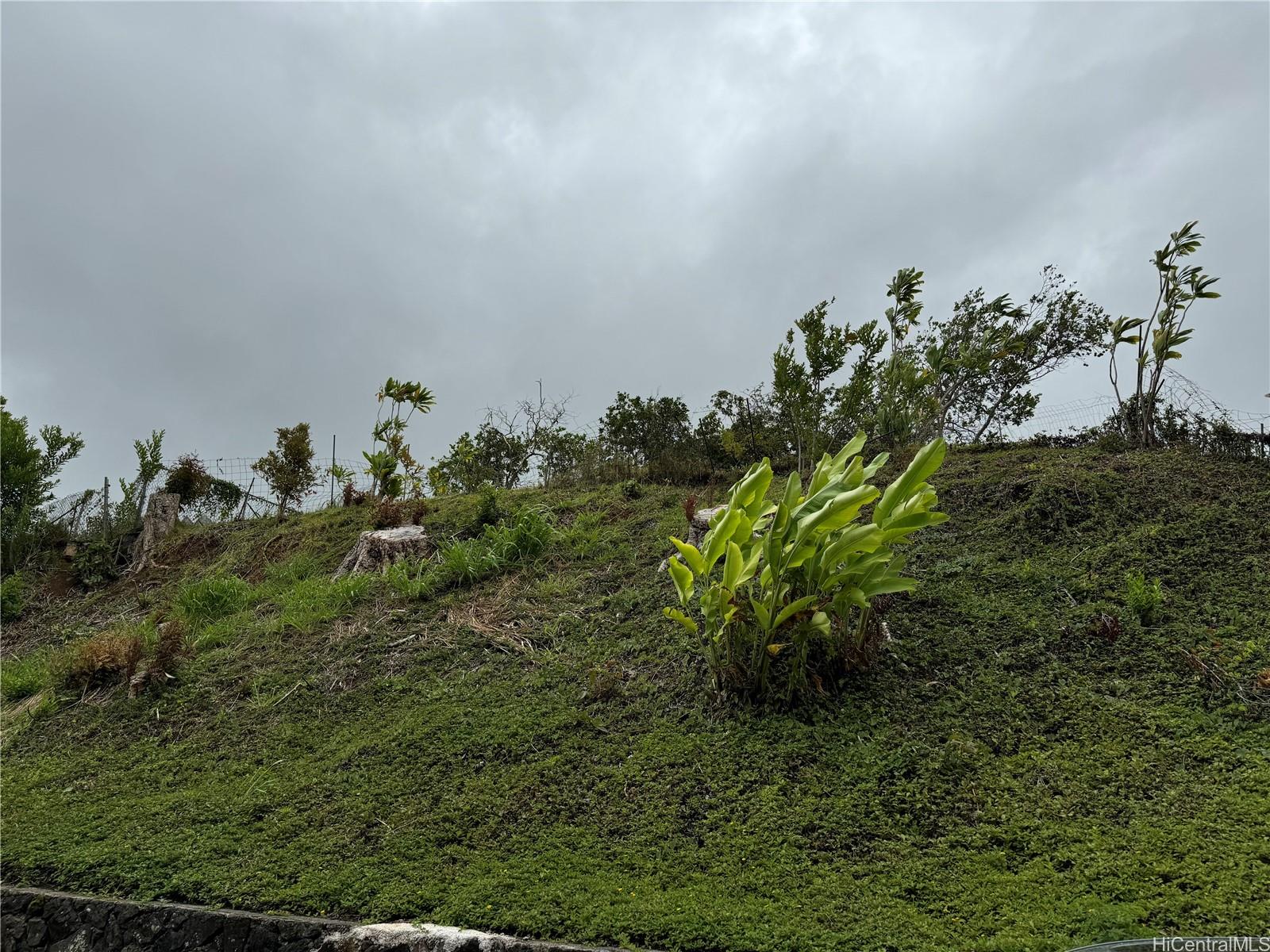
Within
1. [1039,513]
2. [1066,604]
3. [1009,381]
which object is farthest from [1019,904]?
[1009,381]

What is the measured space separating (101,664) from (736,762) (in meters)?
4.92

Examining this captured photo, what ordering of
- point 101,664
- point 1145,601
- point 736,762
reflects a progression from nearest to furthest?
point 736,762, point 1145,601, point 101,664

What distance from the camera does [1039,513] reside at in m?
4.94

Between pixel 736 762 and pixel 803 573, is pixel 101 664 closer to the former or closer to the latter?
pixel 736 762

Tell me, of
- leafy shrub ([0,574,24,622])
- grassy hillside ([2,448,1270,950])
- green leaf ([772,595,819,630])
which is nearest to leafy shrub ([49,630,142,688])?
grassy hillside ([2,448,1270,950])

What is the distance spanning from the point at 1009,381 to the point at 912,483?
10064mm

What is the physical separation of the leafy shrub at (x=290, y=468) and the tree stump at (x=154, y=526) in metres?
1.24

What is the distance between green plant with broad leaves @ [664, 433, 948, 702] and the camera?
320cm

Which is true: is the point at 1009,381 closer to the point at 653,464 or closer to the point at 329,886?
the point at 653,464

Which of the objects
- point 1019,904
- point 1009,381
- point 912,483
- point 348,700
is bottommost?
point 1019,904

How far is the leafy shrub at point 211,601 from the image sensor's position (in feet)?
21.2

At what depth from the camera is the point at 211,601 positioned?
6613 millimetres

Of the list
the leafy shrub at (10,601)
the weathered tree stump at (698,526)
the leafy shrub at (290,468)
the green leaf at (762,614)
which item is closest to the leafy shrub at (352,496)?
the leafy shrub at (290,468)

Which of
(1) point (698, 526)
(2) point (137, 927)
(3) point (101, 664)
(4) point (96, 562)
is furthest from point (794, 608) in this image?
(4) point (96, 562)
